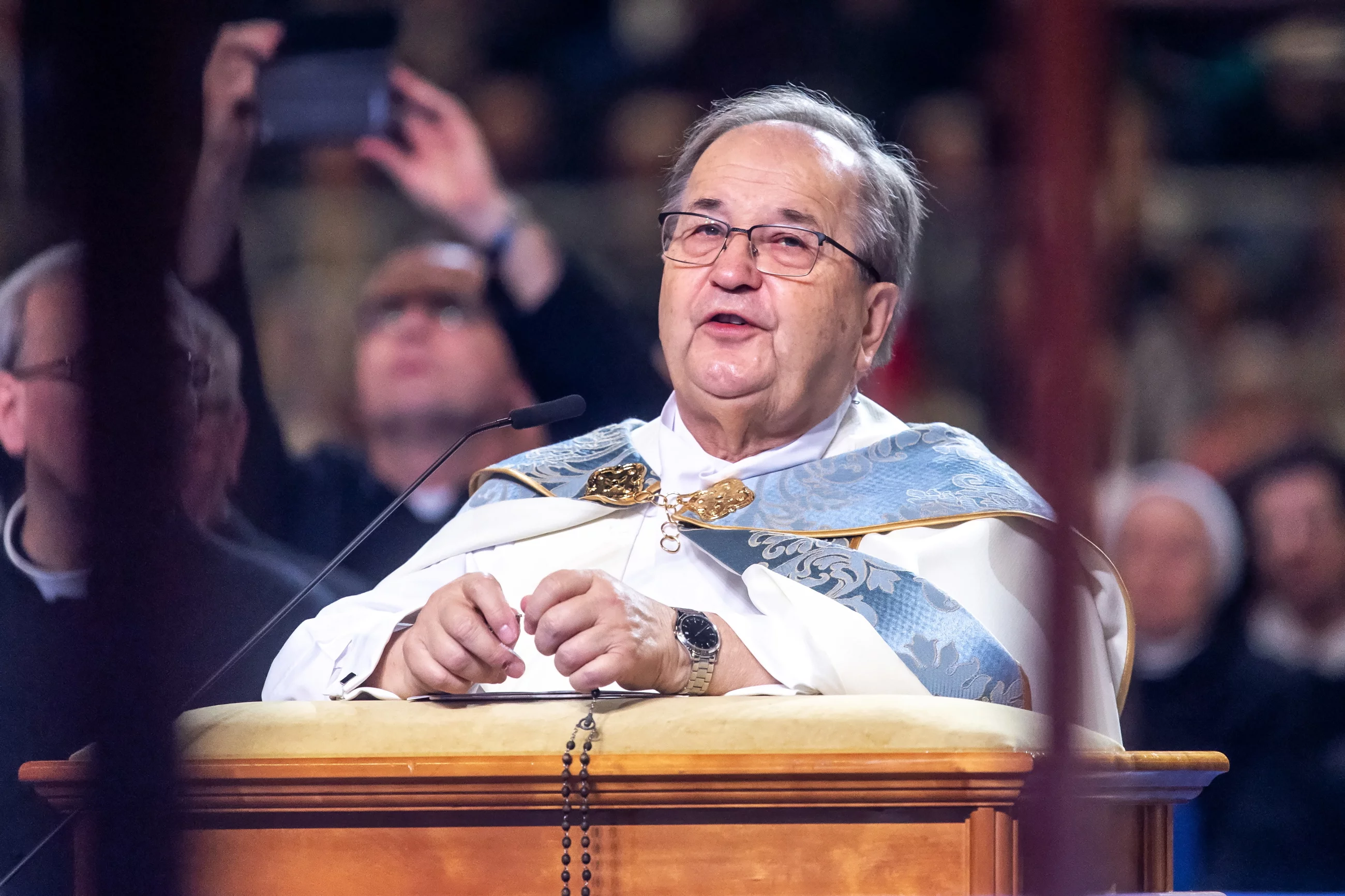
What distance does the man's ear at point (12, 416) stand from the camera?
3.38 meters

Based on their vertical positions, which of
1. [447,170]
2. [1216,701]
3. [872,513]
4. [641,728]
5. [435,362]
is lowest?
[1216,701]

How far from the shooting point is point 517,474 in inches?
117

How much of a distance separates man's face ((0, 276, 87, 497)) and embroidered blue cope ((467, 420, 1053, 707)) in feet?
2.61

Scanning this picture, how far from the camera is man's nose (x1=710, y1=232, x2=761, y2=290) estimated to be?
272 centimetres

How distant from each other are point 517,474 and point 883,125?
377 centimetres

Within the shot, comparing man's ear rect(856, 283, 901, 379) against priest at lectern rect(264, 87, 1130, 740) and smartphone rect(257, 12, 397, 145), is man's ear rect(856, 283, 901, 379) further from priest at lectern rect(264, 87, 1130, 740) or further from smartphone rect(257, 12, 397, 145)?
smartphone rect(257, 12, 397, 145)

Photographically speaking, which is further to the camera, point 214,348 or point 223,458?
point 223,458

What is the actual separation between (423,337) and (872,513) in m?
2.01

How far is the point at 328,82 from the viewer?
3.94 meters

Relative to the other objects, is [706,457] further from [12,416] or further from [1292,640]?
[1292,640]

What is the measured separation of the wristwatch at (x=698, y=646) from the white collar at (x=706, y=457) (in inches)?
21.4

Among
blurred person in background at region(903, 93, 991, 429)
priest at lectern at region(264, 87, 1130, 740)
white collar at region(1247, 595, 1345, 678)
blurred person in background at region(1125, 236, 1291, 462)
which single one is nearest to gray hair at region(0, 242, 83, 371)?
priest at lectern at region(264, 87, 1130, 740)

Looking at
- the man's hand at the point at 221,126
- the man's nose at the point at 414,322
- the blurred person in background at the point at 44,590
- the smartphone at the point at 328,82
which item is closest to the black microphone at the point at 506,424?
the blurred person in background at the point at 44,590

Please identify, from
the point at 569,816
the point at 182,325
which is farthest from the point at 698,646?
the point at 182,325
